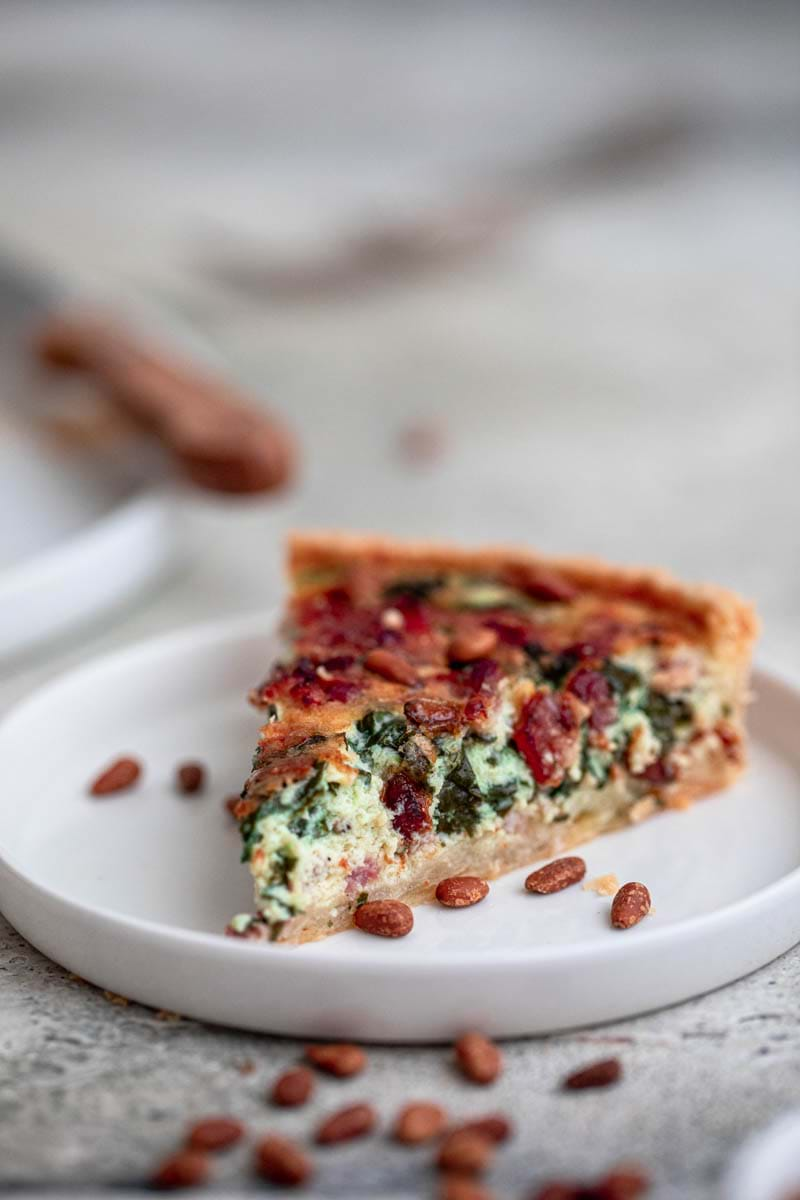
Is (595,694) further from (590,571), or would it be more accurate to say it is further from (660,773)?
(590,571)

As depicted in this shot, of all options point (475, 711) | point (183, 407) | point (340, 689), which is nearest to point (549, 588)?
point (475, 711)

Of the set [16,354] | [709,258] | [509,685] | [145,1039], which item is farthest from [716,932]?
[709,258]

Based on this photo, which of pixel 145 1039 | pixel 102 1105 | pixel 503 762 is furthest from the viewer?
pixel 503 762

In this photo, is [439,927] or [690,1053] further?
[439,927]

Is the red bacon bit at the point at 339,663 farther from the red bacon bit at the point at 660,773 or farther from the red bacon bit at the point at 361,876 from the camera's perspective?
the red bacon bit at the point at 660,773

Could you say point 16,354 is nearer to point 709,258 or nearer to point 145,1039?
point 145,1039

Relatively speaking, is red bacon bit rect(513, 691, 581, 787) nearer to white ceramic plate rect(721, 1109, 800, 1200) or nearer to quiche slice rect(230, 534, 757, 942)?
quiche slice rect(230, 534, 757, 942)
